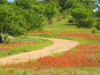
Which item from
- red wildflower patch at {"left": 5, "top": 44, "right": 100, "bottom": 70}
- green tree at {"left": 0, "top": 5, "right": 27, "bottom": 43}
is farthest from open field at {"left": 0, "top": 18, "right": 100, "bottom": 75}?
green tree at {"left": 0, "top": 5, "right": 27, "bottom": 43}

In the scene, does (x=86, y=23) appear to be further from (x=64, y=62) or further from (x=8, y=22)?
(x=64, y=62)

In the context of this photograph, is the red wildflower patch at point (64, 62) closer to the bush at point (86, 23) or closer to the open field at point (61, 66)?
the open field at point (61, 66)

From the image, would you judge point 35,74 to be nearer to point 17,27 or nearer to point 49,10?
point 17,27

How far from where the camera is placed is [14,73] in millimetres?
7930

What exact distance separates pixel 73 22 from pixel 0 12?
57.3m

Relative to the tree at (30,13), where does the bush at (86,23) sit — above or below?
A: below

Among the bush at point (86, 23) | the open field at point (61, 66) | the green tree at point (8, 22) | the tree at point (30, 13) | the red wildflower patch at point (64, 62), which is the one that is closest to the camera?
the open field at point (61, 66)

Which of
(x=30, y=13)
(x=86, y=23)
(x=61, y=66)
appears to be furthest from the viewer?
(x=86, y=23)

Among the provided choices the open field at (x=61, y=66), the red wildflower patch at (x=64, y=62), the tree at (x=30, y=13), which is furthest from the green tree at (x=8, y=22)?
the red wildflower patch at (x=64, y=62)

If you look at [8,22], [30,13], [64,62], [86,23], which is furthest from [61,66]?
[86,23]

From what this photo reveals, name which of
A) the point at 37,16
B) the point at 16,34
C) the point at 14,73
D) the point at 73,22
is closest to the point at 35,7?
the point at 37,16

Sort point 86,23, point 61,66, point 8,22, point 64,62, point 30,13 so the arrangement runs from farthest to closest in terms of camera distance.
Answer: point 86,23 < point 30,13 < point 8,22 < point 64,62 < point 61,66

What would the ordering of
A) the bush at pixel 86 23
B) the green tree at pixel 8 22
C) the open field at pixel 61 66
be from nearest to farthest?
the open field at pixel 61 66, the green tree at pixel 8 22, the bush at pixel 86 23

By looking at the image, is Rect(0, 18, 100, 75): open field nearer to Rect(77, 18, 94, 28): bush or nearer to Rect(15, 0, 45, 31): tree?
Rect(15, 0, 45, 31): tree
